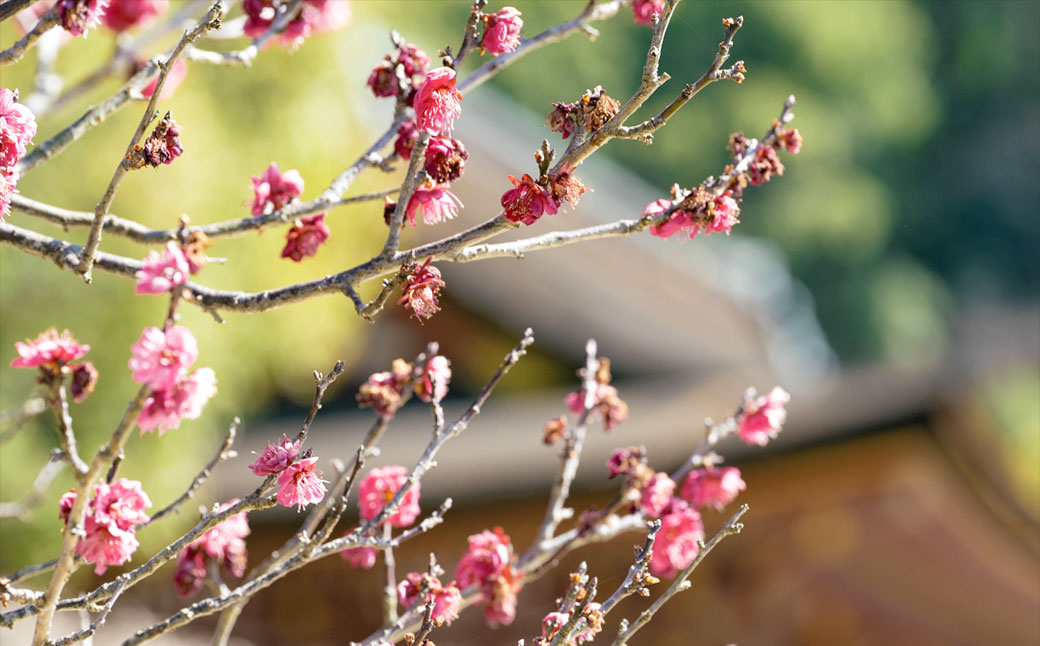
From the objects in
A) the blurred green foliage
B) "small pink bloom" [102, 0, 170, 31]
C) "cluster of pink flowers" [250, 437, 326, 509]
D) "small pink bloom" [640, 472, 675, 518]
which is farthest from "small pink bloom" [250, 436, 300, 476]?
the blurred green foliage

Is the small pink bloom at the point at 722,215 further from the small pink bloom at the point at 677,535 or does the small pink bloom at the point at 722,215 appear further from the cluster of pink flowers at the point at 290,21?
the cluster of pink flowers at the point at 290,21

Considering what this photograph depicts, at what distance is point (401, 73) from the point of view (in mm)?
1385

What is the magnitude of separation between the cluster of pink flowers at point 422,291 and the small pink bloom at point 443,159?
0.36 ft

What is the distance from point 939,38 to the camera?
20.6 metres

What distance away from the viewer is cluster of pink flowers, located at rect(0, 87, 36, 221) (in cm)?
108

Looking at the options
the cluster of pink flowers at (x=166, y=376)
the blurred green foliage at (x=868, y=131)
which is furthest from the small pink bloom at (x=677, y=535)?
the blurred green foliage at (x=868, y=131)

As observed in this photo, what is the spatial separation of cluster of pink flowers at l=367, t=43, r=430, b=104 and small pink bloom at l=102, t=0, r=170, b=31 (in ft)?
2.56

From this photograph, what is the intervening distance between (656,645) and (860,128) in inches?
682

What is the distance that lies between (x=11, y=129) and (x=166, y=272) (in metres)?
0.35

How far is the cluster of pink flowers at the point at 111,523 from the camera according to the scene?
1075mm

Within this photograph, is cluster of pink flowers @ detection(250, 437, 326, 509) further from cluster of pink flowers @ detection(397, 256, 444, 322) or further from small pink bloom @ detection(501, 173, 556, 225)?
small pink bloom @ detection(501, 173, 556, 225)

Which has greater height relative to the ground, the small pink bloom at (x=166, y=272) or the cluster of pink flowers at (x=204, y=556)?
the cluster of pink flowers at (x=204, y=556)

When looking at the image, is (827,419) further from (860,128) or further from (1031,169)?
(1031,169)

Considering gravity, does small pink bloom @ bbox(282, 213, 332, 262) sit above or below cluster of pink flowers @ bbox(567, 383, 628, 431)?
above
